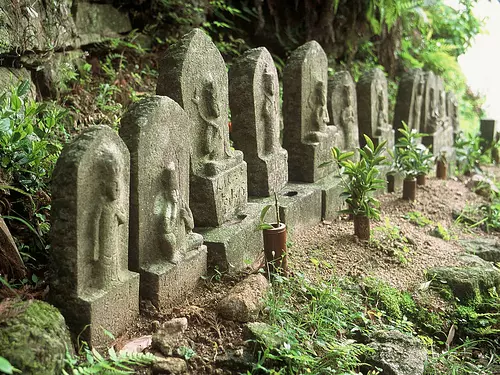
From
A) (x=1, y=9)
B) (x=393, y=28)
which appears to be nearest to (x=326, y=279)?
(x=1, y=9)

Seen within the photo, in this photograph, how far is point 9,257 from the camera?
2721mm

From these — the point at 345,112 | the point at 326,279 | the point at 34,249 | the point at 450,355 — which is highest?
the point at 345,112

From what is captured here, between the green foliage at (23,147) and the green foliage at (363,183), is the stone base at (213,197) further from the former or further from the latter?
the green foliage at (363,183)

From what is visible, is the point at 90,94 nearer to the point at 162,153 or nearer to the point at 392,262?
the point at 162,153

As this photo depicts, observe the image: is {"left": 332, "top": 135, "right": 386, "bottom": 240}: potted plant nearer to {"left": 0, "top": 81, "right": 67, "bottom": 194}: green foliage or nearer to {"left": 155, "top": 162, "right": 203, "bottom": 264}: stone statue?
{"left": 155, "top": 162, "right": 203, "bottom": 264}: stone statue

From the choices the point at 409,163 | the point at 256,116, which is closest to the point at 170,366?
the point at 256,116

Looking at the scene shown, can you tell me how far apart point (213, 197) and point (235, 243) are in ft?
1.00

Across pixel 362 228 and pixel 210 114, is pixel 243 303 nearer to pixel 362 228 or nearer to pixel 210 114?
pixel 210 114

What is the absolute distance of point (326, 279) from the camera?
3697mm

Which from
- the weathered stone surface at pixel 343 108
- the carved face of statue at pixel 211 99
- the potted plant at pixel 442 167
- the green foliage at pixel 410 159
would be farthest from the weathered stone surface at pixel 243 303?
the potted plant at pixel 442 167

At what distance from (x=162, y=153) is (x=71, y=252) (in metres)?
0.78

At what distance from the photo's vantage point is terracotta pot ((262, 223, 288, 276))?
333 cm

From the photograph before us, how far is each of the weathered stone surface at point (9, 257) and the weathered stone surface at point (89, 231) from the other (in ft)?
0.95

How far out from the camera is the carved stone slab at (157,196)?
9.57 ft
